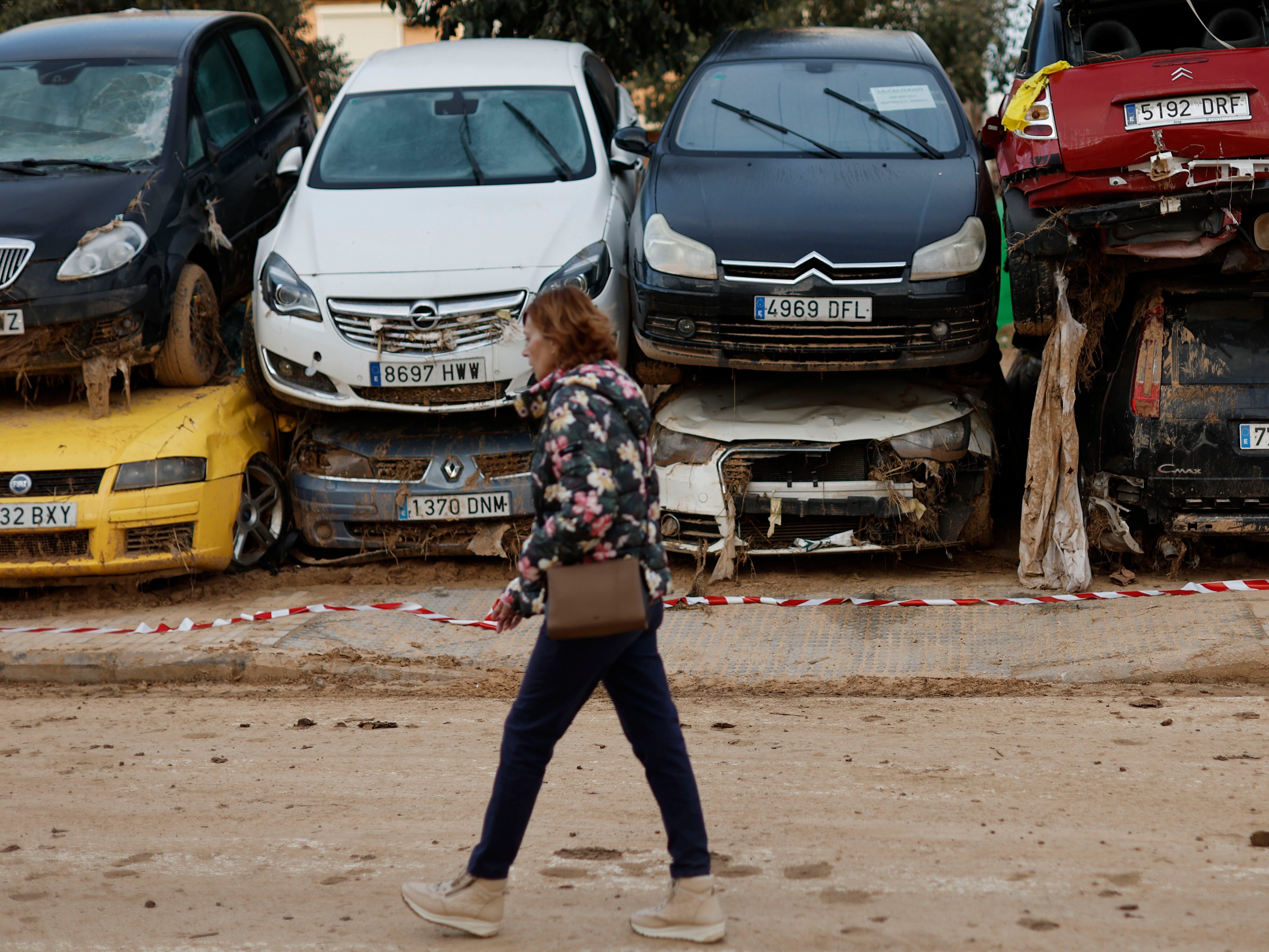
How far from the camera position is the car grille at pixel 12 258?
684cm

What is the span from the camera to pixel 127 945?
3539 mm

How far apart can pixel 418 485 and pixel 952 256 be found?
3059mm

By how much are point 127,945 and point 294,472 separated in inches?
161

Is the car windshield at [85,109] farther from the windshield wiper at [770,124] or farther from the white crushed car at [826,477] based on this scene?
the white crushed car at [826,477]

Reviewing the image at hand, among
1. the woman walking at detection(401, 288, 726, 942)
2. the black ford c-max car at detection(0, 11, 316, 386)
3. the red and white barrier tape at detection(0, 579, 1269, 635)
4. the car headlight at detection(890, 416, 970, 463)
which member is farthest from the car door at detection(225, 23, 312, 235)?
the woman walking at detection(401, 288, 726, 942)

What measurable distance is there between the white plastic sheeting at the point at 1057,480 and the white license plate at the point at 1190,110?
815 millimetres

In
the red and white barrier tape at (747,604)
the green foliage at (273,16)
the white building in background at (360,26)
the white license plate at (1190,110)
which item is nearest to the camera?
the white license plate at (1190,110)

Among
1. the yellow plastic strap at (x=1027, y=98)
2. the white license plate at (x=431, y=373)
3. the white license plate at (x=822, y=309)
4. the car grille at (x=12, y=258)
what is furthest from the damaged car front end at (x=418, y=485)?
the yellow plastic strap at (x=1027, y=98)

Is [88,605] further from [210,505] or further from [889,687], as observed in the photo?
[889,687]

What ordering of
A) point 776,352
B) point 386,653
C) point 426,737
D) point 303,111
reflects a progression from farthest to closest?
point 303,111 → point 776,352 → point 386,653 → point 426,737

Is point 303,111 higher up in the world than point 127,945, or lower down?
higher up

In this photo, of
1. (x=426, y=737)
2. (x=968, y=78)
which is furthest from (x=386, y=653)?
(x=968, y=78)

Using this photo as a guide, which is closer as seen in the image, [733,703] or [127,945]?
[127,945]

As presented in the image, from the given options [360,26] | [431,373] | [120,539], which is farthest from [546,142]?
[360,26]
